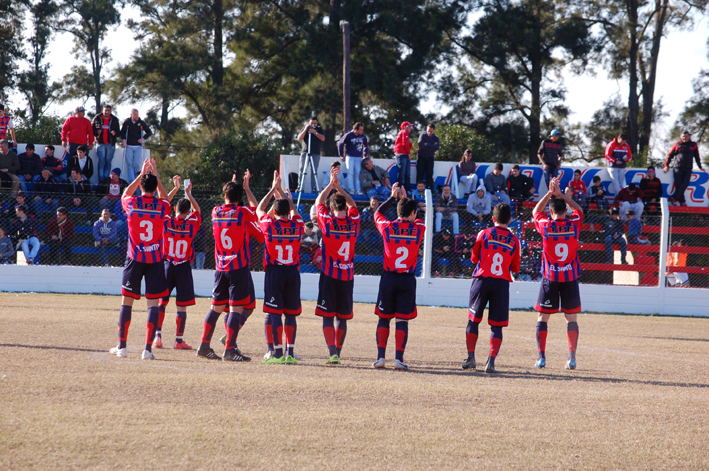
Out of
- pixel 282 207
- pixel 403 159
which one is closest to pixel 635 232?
pixel 403 159

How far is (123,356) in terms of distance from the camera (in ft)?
23.3

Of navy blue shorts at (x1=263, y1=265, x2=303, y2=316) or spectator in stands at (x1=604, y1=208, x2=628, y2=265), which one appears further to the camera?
spectator in stands at (x1=604, y1=208, x2=628, y2=265)

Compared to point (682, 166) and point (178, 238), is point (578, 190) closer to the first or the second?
point (682, 166)

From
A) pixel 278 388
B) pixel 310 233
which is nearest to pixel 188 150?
pixel 310 233

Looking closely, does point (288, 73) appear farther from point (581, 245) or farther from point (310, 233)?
point (581, 245)

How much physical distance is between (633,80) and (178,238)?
25638 millimetres

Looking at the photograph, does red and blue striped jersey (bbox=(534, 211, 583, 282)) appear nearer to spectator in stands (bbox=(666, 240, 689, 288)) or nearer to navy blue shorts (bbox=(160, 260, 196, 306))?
navy blue shorts (bbox=(160, 260, 196, 306))

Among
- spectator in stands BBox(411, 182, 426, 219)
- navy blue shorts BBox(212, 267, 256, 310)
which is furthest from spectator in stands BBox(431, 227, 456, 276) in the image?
navy blue shorts BBox(212, 267, 256, 310)

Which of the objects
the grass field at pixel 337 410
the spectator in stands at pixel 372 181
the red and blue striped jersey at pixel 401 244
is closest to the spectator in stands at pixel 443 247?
the spectator in stands at pixel 372 181

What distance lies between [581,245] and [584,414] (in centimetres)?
1158

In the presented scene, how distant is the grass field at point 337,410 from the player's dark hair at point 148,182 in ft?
5.98

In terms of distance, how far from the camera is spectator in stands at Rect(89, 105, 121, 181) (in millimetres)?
17219

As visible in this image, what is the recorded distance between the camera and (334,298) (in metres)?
7.49

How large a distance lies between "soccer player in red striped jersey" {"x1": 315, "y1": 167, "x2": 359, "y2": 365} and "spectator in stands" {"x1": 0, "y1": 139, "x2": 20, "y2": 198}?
11.2m
